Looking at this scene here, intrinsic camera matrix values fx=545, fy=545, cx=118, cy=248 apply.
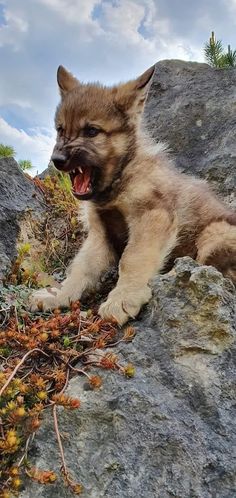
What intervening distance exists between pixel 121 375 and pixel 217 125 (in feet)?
14.5

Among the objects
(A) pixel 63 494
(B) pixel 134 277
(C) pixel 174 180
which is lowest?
(A) pixel 63 494

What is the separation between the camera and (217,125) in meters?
6.61

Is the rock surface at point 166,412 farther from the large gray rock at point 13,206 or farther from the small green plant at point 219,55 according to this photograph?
the small green plant at point 219,55

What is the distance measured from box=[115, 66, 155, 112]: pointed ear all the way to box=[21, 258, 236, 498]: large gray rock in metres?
1.76

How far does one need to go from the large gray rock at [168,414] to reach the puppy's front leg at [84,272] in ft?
3.21

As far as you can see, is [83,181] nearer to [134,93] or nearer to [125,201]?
[125,201]

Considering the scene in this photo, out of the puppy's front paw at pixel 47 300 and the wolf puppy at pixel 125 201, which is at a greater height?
the wolf puppy at pixel 125 201

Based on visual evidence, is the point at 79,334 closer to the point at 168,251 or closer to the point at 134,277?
the point at 134,277

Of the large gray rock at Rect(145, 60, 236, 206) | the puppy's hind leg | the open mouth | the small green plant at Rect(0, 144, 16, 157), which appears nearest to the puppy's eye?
the open mouth

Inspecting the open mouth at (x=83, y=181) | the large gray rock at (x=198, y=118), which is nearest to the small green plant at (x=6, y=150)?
the large gray rock at (x=198, y=118)

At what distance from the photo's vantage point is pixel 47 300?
4051 millimetres

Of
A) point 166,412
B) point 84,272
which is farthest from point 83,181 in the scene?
point 166,412

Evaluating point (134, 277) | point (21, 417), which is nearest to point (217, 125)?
point (134, 277)

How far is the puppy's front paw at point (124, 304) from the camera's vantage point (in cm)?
358
